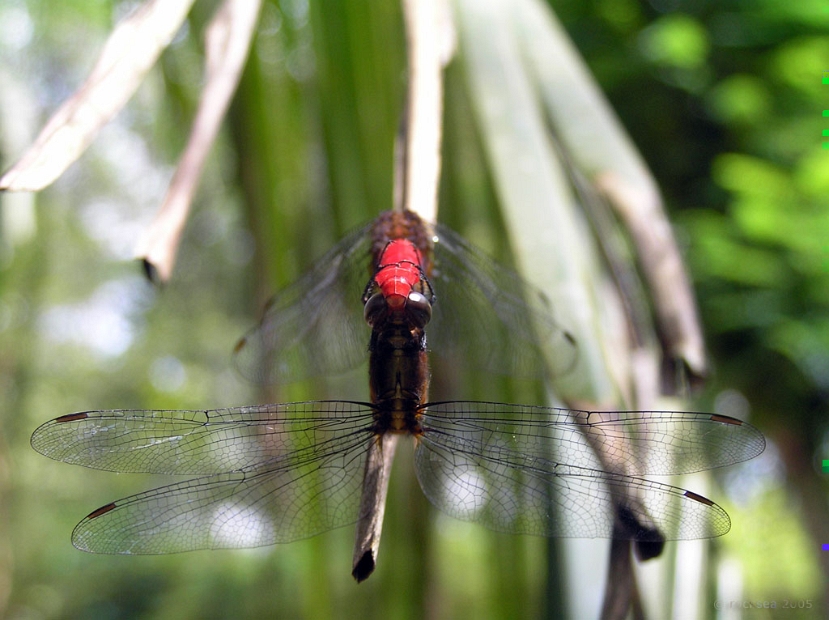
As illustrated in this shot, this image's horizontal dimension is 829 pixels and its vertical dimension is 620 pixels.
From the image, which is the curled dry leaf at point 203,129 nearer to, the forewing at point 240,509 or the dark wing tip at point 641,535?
the forewing at point 240,509

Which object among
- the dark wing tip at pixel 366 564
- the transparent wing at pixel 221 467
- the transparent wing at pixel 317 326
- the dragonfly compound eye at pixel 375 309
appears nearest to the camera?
the dark wing tip at pixel 366 564

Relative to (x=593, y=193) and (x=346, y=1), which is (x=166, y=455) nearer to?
(x=593, y=193)

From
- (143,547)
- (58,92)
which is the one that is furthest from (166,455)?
(58,92)

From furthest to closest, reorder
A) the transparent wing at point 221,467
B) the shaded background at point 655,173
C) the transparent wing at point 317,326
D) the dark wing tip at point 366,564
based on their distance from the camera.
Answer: the shaded background at point 655,173, the transparent wing at point 317,326, the transparent wing at point 221,467, the dark wing tip at point 366,564

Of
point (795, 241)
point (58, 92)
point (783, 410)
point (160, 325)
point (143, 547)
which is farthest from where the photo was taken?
point (160, 325)

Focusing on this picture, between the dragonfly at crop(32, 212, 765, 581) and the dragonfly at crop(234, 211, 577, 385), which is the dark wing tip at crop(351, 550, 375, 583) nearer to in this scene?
the dragonfly at crop(32, 212, 765, 581)

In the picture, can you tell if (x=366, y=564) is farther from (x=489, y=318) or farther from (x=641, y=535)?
(x=489, y=318)

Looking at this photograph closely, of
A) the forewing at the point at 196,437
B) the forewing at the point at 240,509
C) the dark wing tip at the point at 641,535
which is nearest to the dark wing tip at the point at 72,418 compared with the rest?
the forewing at the point at 196,437
